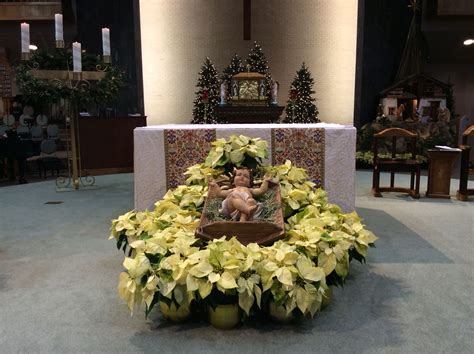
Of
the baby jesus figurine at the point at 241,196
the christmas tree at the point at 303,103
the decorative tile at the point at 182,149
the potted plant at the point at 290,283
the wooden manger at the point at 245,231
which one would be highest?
the christmas tree at the point at 303,103

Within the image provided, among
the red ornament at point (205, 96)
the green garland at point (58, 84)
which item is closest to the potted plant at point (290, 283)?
the green garland at point (58, 84)

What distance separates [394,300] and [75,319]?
5.66 feet

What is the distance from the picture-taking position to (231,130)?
378 cm

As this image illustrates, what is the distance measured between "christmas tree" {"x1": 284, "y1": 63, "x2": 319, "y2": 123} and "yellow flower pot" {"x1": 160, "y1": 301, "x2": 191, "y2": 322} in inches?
251

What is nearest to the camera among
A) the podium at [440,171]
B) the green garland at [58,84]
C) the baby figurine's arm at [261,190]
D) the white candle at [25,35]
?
the baby figurine's arm at [261,190]

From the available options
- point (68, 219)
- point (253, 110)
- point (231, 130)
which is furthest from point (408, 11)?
point (68, 219)

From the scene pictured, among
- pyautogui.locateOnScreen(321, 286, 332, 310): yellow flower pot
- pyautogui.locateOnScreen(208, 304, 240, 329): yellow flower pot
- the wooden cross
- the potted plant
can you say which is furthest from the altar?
the wooden cross

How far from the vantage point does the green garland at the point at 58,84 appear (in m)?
5.94

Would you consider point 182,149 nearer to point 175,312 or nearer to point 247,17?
point 175,312

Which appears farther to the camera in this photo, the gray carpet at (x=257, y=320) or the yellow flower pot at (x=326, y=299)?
the yellow flower pot at (x=326, y=299)

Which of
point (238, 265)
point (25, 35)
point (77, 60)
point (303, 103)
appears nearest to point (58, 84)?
point (77, 60)

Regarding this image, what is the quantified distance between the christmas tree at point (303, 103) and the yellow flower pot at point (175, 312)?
637 centimetres

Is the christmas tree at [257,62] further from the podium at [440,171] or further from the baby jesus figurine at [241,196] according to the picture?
the baby jesus figurine at [241,196]

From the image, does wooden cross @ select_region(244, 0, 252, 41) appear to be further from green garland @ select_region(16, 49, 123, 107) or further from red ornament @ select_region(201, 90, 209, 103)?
green garland @ select_region(16, 49, 123, 107)
